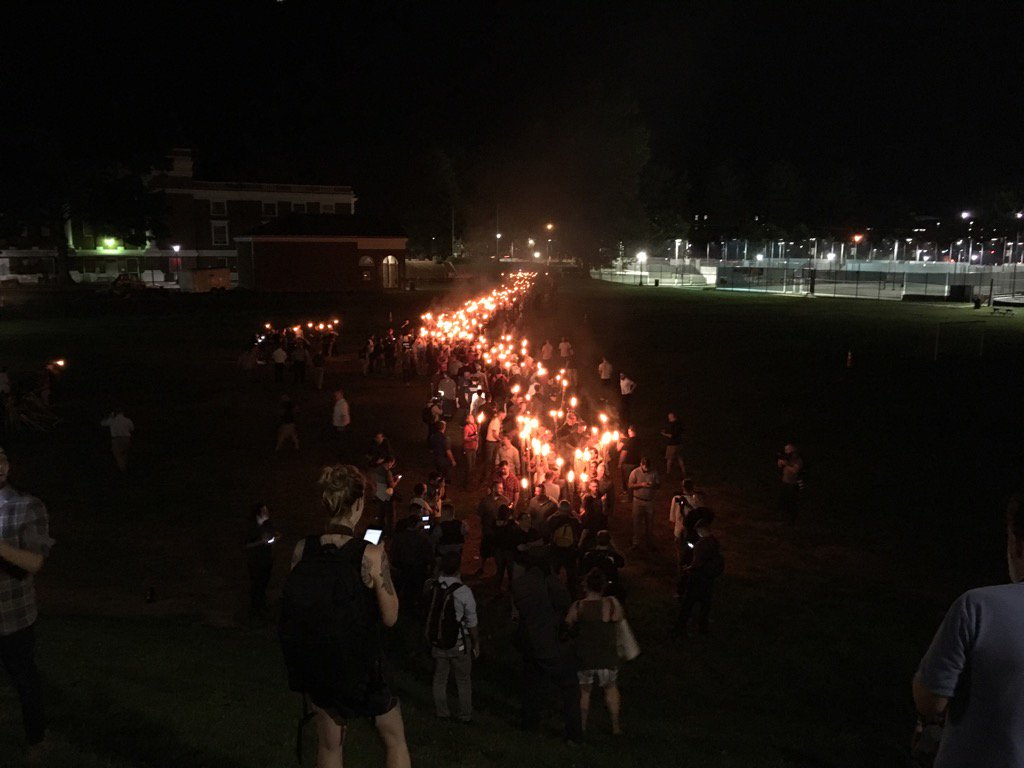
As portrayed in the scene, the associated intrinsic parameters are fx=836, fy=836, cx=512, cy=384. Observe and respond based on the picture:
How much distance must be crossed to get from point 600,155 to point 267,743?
269 ft

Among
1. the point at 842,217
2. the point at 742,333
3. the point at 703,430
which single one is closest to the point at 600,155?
the point at 742,333

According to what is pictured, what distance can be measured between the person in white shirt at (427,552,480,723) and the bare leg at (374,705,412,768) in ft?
7.09

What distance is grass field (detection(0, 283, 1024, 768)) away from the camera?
18.7ft

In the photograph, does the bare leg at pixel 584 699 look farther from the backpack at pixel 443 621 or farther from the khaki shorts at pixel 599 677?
the backpack at pixel 443 621

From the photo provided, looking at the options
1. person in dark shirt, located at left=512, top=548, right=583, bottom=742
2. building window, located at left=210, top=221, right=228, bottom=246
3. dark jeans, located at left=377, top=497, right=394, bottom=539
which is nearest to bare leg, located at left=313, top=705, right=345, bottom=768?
person in dark shirt, located at left=512, top=548, right=583, bottom=742

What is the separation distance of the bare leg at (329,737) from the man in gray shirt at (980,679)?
92.0 inches

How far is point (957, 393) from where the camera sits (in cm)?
2131

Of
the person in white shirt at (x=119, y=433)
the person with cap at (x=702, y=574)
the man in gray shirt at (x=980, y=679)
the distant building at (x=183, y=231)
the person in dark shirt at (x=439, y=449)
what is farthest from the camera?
the distant building at (x=183, y=231)

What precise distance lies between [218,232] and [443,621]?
7450 cm

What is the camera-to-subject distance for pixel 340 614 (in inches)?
129

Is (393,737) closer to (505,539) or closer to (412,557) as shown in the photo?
(412,557)

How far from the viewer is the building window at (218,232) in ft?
243

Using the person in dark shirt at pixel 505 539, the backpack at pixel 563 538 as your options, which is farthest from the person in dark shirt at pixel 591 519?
the person in dark shirt at pixel 505 539

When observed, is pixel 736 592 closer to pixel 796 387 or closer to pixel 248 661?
pixel 248 661
